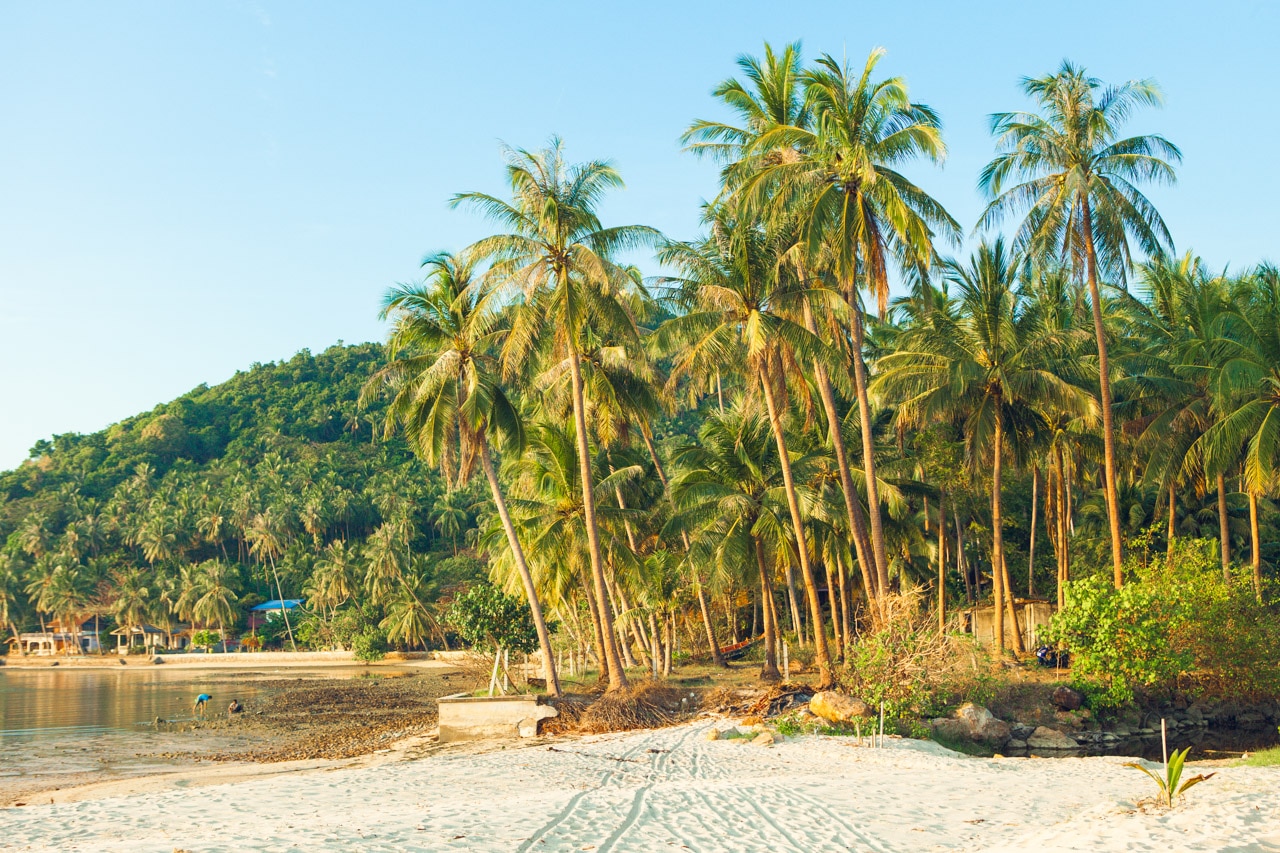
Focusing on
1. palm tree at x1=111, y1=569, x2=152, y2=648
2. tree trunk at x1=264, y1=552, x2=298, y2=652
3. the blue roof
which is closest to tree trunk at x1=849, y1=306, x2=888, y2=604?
tree trunk at x1=264, y1=552, x2=298, y2=652

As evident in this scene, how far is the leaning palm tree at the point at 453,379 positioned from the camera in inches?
859

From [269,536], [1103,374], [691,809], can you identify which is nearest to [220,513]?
[269,536]

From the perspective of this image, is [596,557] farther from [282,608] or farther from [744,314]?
[282,608]

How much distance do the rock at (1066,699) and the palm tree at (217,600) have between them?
69.1 m

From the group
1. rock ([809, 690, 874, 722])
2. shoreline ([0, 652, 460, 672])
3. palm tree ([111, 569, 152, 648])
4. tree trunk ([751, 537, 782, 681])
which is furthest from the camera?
palm tree ([111, 569, 152, 648])

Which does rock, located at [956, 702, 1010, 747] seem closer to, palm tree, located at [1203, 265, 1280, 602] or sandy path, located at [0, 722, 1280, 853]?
sandy path, located at [0, 722, 1280, 853]

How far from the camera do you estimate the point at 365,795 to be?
12.6m

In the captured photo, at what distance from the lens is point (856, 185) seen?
21.3 meters

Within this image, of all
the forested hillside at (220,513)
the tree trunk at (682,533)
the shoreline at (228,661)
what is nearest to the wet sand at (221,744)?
the tree trunk at (682,533)

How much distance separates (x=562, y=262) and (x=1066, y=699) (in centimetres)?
1535

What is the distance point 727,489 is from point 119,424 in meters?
109

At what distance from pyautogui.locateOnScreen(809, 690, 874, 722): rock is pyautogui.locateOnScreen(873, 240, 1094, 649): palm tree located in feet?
28.8

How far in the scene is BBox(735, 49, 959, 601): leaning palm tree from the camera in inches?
818

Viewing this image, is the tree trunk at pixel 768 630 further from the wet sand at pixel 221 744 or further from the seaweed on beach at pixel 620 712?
the wet sand at pixel 221 744
